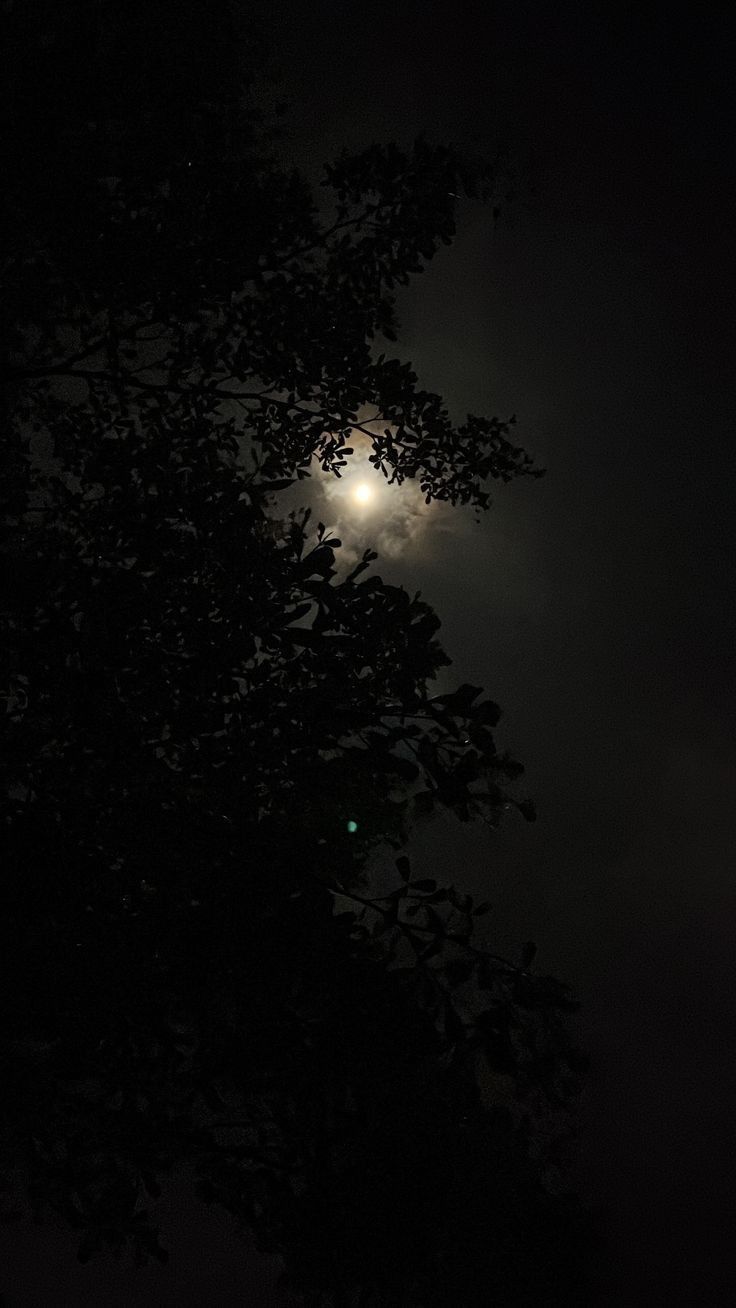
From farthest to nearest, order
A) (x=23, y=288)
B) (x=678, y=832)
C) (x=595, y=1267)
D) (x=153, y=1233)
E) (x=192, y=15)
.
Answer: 1. (x=678, y=832)
2. (x=595, y=1267)
3. (x=192, y=15)
4. (x=23, y=288)
5. (x=153, y=1233)

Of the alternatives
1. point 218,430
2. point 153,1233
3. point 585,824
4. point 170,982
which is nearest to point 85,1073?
point 170,982

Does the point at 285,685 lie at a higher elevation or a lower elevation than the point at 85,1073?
higher

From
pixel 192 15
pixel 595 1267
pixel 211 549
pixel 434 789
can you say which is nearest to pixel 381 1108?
pixel 434 789

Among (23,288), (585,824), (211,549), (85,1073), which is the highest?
(585,824)

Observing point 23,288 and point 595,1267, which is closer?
point 23,288

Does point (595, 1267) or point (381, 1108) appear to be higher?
point (595, 1267)

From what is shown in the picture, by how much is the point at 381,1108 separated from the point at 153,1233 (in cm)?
125

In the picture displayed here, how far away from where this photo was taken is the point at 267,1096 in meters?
4.49

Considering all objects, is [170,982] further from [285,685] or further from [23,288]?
[23,288]

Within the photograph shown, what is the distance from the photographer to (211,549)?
171 inches

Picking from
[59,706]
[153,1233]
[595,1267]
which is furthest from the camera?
[595,1267]

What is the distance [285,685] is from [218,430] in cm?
214

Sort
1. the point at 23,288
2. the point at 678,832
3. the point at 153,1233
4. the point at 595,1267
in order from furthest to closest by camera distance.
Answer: the point at 678,832 < the point at 595,1267 < the point at 23,288 < the point at 153,1233

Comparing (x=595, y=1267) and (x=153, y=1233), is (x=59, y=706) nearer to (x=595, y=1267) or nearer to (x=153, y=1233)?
(x=153, y=1233)
